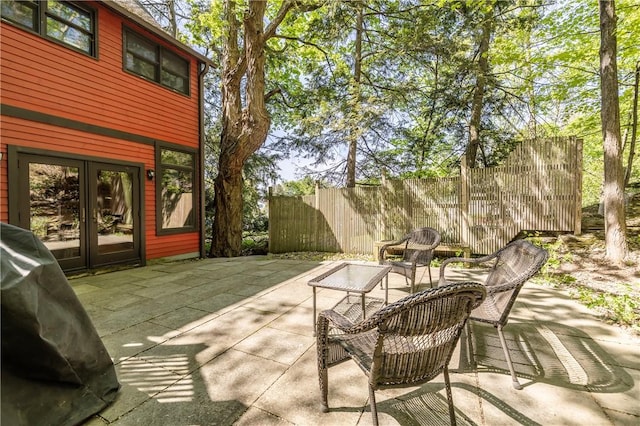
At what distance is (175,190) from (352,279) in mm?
5647

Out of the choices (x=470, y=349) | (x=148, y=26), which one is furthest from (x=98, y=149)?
(x=470, y=349)

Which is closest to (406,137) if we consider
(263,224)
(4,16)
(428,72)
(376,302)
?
(428,72)

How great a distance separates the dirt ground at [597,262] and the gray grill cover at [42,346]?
5.51 meters

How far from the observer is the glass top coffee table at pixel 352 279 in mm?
2545

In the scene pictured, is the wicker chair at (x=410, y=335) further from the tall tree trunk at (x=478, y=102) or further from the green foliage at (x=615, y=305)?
the tall tree trunk at (x=478, y=102)

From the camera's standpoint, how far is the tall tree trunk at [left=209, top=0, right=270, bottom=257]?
668 centimetres

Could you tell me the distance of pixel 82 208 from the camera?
203 inches

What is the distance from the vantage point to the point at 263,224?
1159cm

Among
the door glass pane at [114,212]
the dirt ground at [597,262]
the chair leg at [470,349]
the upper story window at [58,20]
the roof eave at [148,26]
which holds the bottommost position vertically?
the chair leg at [470,349]

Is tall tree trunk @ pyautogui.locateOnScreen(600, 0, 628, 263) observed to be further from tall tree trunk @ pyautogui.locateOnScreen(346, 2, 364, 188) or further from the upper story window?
the upper story window

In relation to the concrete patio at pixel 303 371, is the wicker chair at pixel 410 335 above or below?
above

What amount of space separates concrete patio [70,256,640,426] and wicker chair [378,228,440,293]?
1007 millimetres

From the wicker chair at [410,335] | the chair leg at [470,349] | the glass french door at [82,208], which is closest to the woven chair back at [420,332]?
the wicker chair at [410,335]

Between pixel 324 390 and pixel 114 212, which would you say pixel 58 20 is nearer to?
pixel 114 212
